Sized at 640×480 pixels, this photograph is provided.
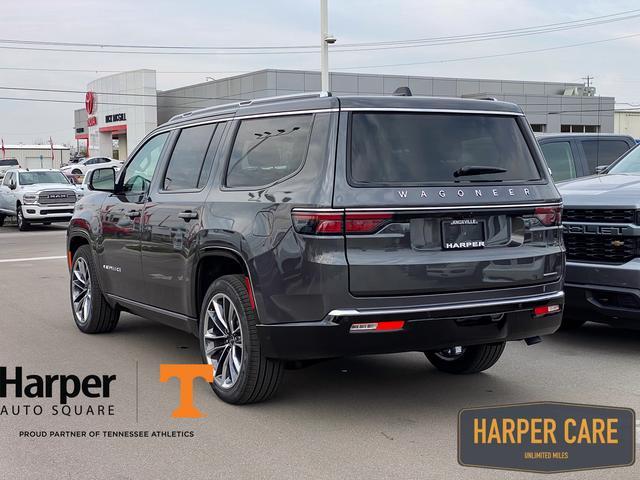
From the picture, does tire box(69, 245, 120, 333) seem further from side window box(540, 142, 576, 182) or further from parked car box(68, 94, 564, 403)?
side window box(540, 142, 576, 182)

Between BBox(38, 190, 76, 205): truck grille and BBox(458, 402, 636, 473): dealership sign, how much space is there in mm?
21600

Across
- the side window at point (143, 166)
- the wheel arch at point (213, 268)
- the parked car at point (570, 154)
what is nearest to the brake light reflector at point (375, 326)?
the wheel arch at point (213, 268)

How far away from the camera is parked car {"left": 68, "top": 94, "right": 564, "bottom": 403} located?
5.06m

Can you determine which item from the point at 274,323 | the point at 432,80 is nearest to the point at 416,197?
the point at 274,323

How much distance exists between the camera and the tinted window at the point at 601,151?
10914mm

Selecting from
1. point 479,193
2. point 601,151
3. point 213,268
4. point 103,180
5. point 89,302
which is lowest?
point 89,302

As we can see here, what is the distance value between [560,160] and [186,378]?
20.8 feet

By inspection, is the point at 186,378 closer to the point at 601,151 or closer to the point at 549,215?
the point at 549,215

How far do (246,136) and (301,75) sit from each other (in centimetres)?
4476

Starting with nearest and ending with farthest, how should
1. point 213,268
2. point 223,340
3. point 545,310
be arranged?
1. point 545,310
2. point 223,340
3. point 213,268

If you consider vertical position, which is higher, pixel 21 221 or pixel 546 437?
pixel 21 221

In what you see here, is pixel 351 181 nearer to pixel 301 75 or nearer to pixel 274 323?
pixel 274 323

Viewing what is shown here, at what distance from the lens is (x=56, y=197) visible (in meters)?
25.4

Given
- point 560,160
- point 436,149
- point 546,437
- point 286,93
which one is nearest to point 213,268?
point 436,149
